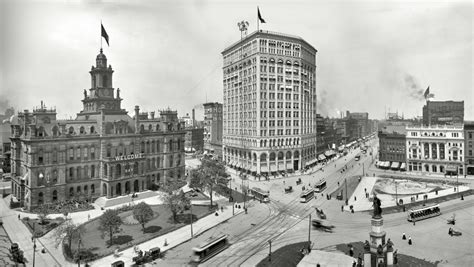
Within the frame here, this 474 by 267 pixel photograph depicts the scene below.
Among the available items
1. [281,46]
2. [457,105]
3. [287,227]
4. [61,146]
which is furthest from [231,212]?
[457,105]

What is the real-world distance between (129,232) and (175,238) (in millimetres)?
8565

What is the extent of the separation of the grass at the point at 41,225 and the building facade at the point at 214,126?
272ft

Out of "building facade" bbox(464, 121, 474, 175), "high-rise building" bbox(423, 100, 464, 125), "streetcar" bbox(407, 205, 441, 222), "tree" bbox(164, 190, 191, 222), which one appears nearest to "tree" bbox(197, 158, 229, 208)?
"tree" bbox(164, 190, 191, 222)

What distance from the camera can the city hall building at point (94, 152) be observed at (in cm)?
6444

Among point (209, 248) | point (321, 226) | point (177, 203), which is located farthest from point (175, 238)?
point (321, 226)

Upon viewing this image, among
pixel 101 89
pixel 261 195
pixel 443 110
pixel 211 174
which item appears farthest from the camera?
pixel 443 110

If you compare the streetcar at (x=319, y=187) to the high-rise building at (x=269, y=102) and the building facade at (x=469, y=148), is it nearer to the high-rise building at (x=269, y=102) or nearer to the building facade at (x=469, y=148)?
the high-rise building at (x=269, y=102)

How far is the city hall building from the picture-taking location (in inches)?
2537

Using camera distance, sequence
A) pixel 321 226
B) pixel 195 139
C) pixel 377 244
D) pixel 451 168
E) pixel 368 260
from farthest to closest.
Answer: pixel 195 139 < pixel 451 168 < pixel 321 226 < pixel 368 260 < pixel 377 244

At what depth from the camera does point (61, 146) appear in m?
66.8

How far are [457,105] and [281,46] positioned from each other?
92.7 metres

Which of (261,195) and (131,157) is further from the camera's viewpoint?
(131,157)

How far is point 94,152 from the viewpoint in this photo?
71.9m

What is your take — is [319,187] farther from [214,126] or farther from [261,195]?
[214,126]
